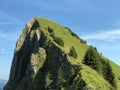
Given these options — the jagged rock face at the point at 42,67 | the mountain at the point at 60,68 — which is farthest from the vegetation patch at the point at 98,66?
the jagged rock face at the point at 42,67

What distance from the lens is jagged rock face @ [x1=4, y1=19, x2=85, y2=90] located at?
96562 millimetres

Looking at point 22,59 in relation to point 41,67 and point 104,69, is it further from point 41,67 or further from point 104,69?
point 104,69

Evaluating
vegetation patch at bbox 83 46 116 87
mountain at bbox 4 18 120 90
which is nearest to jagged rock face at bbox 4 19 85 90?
mountain at bbox 4 18 120 90

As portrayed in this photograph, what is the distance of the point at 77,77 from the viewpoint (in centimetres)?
8819

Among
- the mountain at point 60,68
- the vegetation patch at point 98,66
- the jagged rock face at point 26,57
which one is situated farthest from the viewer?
the jagged rock face at point 26,57

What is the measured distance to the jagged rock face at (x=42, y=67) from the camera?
96562 millimetres

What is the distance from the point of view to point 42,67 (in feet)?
384

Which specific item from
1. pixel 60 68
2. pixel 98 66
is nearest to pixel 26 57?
pixel 60 68

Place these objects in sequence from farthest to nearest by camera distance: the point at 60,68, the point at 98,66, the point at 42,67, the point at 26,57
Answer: the point at 26,57
the point at 42,67
the point at 60,68
the point at 98,66

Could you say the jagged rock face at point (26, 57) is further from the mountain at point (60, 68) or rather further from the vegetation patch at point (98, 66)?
the vegetation patch at point (98, 66)

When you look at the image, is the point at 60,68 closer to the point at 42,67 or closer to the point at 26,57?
the point at 42,67

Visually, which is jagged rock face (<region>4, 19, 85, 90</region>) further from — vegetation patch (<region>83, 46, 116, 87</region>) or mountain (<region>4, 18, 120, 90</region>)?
vegetation patch (<region>83, 46, 116, 87</region>)

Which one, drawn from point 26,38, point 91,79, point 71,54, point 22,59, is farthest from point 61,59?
point 26,38

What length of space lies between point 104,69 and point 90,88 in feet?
76.4
